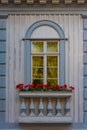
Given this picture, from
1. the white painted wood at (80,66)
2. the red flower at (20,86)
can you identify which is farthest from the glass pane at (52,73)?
the red flower at (20,86)

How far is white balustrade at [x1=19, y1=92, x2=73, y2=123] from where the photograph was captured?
11.0 meters

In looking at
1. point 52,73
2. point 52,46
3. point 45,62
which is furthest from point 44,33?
point 52,73

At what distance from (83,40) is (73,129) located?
2.49 metres

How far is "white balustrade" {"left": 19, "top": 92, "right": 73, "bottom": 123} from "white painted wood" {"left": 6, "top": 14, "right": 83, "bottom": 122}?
28cm

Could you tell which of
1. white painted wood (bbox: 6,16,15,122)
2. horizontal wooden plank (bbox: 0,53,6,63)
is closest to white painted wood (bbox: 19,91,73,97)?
white painted wood (bbox: 6,16,15,122)

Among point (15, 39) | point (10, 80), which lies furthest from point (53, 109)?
point (15, 39)

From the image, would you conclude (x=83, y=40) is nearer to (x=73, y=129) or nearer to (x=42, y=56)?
(x=42, y=56)

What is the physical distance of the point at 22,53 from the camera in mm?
11398

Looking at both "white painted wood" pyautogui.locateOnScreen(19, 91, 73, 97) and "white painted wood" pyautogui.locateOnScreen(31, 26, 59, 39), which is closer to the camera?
"white painted wood" pyautogui.locateOnScreen(19, 91, 73, 97)

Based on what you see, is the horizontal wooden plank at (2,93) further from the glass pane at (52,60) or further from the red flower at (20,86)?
the glass pane at (52,60)

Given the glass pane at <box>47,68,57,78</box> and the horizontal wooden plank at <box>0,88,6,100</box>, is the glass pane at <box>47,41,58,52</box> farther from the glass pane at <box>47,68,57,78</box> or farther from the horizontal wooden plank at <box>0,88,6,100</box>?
the horizontal wooden plank at <box>0,88,6,100</box>

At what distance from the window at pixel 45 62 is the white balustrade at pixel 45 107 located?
0.49m

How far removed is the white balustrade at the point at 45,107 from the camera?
11.0m

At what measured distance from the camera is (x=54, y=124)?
1120 centimetres
